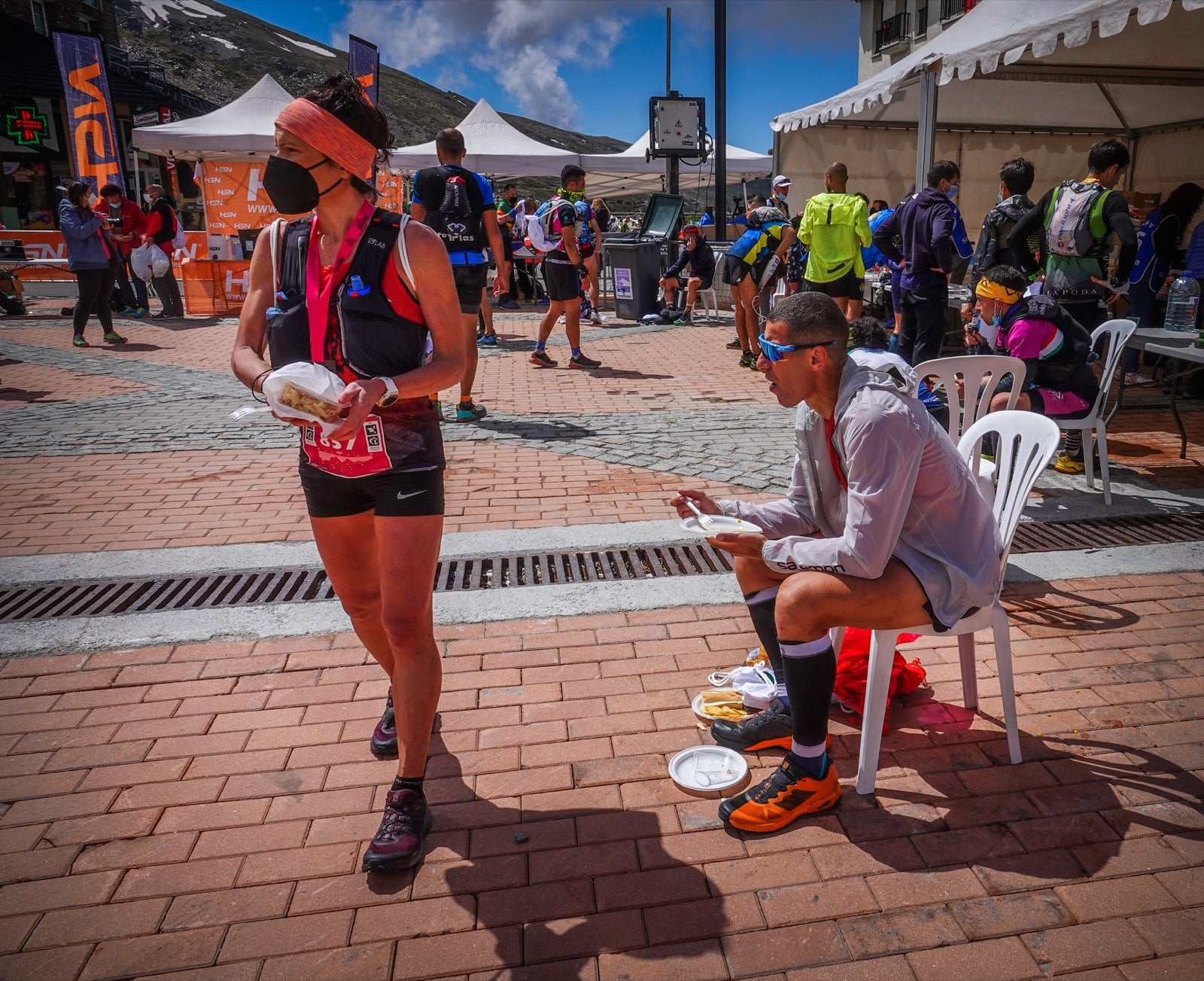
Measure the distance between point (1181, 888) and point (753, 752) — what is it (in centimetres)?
121

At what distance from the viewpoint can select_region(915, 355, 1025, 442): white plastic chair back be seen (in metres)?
3.97

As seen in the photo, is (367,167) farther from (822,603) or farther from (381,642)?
(822,603)

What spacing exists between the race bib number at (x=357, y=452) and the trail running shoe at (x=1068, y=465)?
494cm

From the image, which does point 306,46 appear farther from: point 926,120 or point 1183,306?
point 1183,306

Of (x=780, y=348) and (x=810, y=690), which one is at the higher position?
(x=780, y=348)

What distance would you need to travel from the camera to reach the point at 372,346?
2.35m

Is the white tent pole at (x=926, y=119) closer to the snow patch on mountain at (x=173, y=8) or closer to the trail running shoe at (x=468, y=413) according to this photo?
the trail running shoe at (x=468, y=413)

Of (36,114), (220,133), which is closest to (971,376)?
(220,133)

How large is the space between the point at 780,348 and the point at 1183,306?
541 cm

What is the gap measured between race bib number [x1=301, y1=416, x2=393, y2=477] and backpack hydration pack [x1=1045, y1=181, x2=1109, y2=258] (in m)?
5.74

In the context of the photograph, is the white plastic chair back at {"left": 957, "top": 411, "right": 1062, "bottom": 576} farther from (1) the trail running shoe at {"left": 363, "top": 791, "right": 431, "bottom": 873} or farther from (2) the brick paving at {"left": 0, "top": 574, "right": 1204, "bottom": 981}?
(1) the trail running shoe at {"left": 363, "top": 791, "right": 431, "bottom": 873}

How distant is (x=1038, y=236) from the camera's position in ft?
25.2

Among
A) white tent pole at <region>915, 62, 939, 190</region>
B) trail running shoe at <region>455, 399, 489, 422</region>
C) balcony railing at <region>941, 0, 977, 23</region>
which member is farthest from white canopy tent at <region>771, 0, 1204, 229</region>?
balcony railing at <region>941, 0, 977, 23</region>

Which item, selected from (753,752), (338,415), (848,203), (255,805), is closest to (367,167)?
(338,415)
